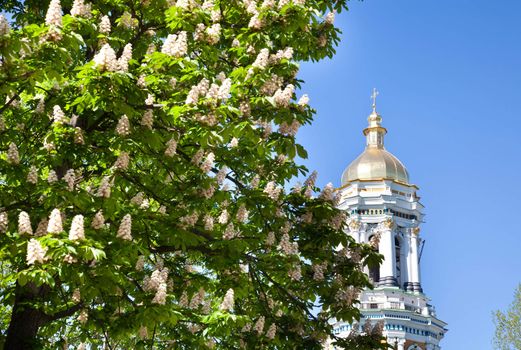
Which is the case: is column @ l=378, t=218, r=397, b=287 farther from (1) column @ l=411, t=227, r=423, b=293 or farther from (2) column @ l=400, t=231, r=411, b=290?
(1) column @ l=411, t=227, r=423, b=293

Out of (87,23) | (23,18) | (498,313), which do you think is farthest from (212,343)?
(498,313)

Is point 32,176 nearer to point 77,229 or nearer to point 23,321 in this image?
point 77,229

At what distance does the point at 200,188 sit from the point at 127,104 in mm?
1788

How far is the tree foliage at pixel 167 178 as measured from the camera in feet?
29.9

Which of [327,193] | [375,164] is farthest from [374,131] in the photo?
[327,193]

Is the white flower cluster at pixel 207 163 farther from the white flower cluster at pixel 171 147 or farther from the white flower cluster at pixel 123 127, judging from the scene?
the white flower cluster at pixel 123 127

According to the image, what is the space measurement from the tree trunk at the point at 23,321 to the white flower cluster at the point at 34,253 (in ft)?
10.5

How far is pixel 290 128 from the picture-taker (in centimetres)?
1059

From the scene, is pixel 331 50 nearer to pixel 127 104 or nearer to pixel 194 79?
pixel 194 79

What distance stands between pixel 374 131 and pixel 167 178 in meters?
47.4

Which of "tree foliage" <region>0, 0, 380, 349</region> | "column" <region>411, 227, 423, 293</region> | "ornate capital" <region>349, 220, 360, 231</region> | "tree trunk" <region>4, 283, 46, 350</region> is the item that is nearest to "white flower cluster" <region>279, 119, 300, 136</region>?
"tree foliage" <region>0, 0, 380, 349</region>

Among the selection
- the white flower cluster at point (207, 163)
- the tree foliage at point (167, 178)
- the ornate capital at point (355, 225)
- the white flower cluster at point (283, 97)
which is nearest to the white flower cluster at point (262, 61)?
the tree foliage at point (167, 178)

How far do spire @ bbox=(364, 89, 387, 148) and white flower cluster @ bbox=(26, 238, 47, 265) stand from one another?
1975 inches

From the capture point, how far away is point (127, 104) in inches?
373
